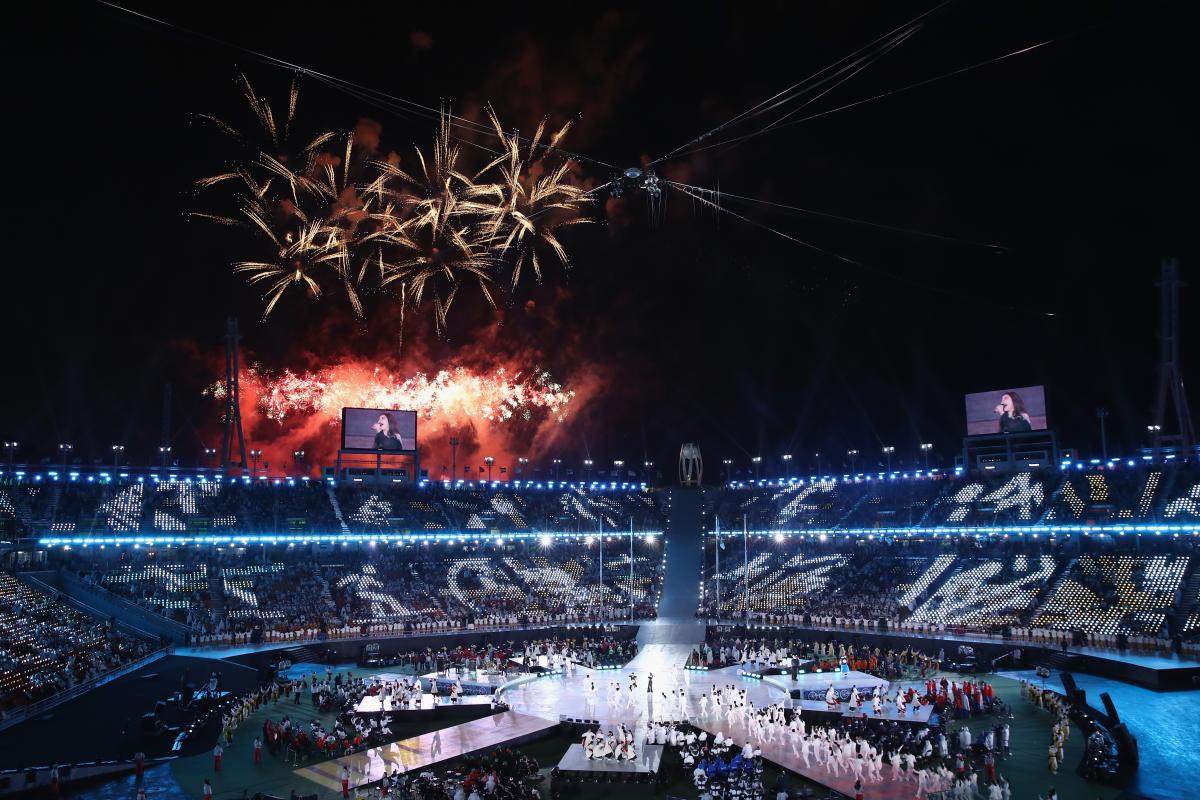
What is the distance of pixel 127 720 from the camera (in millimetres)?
26734

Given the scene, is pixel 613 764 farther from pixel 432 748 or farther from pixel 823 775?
pixel 823 775

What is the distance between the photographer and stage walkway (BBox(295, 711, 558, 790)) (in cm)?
2361

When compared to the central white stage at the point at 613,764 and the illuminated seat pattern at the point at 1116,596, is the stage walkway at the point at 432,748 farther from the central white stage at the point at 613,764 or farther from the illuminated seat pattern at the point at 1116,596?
the illuminated seat pattern at the point at 1116,596

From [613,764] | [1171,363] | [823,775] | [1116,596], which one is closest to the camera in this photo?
[823,775]


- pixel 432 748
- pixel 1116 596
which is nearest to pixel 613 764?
pixel 432 748

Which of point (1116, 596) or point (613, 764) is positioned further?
point (1116, 596)

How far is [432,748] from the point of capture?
85.6 ft

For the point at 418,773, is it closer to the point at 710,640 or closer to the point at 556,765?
the point at 556,765

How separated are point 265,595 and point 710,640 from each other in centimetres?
2513

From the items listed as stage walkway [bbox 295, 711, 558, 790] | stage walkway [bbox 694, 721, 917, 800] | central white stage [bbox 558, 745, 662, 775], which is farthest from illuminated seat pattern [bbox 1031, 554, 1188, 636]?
stage walkway [bbox 295, 711, 558, 790]

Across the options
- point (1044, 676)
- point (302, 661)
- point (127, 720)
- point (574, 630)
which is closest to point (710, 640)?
point (574, 630)

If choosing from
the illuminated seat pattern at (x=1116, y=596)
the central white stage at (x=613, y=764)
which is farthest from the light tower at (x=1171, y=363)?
the central white stage at (x=613, y=764)

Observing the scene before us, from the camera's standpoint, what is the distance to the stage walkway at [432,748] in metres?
23.6

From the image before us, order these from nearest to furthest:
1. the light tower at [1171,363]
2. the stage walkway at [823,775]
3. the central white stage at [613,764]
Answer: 1. the stage walkway at [823,775]
2. the central white stage at [613,764]
3. the light tower at [1171,363]
